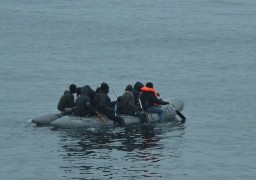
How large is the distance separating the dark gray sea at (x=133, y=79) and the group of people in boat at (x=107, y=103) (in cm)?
84

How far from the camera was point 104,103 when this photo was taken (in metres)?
43.6

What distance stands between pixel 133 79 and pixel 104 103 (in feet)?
67.0

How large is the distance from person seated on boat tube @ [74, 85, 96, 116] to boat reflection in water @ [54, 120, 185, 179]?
0.83 metres

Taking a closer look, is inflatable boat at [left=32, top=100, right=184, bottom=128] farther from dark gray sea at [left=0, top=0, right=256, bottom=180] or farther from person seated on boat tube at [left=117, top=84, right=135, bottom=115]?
dark gray sea at [left=0, top=0, right=256, bottom=180]

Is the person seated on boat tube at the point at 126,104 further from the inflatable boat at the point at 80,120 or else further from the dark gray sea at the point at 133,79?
the dark gray sea at the point at 133,79

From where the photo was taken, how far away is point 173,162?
1534 inches

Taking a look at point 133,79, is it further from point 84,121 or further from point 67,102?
point 84,121

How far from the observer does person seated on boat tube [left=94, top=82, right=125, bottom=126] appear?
4359cm

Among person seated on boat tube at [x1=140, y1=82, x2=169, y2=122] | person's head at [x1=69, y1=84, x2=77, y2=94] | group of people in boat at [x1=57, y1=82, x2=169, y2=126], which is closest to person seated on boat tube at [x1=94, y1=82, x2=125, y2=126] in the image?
group of people in boat at [x1=57, y1=82, x2=169, y2=126]

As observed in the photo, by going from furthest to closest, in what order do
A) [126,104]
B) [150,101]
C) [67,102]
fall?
1. [150,101]
2. [126,104]
3. [67,102]

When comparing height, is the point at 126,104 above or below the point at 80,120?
above

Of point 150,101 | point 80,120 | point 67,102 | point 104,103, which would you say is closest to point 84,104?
point 80,120

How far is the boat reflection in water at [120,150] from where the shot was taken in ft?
121

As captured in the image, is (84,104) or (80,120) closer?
(84,104)
